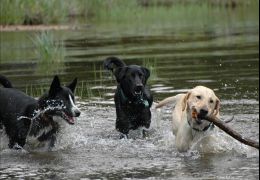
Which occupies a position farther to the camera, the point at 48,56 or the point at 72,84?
the point at 48,56

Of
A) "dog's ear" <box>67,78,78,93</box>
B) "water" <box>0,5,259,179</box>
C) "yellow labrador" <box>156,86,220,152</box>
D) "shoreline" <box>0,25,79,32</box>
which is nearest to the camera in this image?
"water" <box>0,5,259,179</box>

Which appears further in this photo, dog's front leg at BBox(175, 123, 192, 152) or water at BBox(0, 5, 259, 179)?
dog's front leg at BBox(175, 123, 192, 152)

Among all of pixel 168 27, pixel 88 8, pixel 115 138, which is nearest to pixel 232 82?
pixel 115 138

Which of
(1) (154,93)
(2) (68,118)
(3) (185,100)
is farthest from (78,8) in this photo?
(3) (185,100)

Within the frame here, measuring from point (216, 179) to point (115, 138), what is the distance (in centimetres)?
319

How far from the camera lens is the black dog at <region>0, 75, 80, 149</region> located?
9.81 metres

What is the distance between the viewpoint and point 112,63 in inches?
468

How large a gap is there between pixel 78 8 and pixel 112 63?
29.0 m

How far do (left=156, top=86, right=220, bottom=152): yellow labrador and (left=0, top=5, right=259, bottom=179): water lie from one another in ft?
0.61

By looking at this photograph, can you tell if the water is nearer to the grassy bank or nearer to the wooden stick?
the wooden stick

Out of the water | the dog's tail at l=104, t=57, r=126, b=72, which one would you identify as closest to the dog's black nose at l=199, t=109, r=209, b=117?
the water

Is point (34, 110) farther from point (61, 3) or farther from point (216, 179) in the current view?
point (61, 3)

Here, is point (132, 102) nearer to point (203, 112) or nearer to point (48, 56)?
point (203, 112)

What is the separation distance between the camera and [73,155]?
974 centimetres
